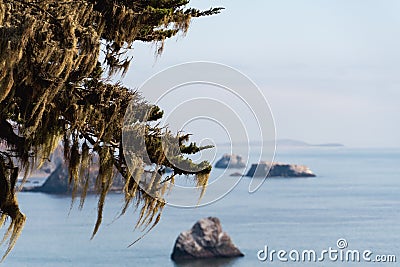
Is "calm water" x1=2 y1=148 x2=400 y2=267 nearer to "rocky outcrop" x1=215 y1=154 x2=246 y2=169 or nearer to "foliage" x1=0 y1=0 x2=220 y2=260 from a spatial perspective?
"rocky outcrop" x1=215 y1=154 x2=246 y2=169

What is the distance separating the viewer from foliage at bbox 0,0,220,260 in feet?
24.2

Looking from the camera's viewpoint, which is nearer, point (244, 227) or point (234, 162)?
point (234, 162)

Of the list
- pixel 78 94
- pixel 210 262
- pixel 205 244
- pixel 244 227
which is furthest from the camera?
pixel 244 227

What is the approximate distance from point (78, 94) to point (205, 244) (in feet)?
144

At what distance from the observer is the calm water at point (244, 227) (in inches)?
1927

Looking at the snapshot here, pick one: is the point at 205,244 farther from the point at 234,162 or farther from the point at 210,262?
the point at 234,162

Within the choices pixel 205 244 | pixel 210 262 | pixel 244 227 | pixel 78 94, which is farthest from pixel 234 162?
pixel 244 227

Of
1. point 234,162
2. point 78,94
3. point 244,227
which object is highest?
point 234,162

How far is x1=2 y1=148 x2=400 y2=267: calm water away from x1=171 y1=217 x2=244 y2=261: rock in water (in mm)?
963

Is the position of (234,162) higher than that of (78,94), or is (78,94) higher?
(234,162)

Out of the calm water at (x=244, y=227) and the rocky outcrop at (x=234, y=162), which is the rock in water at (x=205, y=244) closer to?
the calm water at (x=244, y=227)

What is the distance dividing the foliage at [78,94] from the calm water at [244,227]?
113 feet

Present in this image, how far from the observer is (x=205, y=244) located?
169 ft

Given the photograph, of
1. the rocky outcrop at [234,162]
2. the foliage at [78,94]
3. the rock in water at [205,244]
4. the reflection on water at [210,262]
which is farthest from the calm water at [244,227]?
the foliage at [78,94]
